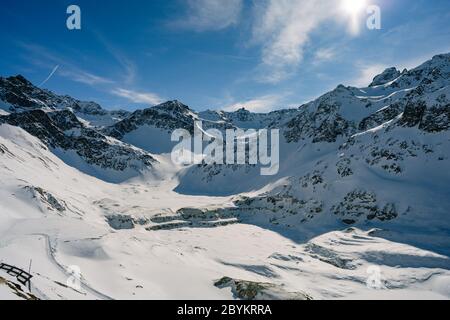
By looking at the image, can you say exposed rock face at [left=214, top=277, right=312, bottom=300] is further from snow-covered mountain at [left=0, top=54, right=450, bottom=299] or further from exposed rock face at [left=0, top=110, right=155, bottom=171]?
exposed rock face at [left=0, top=110, right=155, bottom=171]

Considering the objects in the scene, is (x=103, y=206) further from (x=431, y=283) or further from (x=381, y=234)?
(x=431, y=283)

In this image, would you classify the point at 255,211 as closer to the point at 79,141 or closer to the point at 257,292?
the point at 257,292

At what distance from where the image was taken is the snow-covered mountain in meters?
36.7

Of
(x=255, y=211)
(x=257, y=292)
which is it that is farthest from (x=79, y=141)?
(x=257, y=292)

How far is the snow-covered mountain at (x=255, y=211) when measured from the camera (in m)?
36.7

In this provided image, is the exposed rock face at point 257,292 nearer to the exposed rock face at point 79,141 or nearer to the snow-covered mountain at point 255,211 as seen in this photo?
the snow-covered mountain at point 255,211

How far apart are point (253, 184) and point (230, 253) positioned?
68885 millimetres

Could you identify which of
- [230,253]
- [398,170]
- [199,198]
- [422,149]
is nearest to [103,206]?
[199,198]

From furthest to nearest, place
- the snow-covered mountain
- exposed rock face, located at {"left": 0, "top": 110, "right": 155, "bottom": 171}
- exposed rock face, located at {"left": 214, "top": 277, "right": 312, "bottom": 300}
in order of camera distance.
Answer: exposed rock face, located at {"left": 0, "top": 110, "right": 155, "bottom": 171}
the snow-covered mountain
exposed rock face, located at {"left": 214, "top": 277, "right": 312, "bottom": 300}

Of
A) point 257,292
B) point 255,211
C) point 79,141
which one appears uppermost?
point 79,141

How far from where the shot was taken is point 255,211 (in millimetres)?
101375

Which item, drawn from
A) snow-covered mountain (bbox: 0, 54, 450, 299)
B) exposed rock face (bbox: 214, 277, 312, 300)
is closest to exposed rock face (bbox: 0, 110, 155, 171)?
snow-covered mountain (bbox: 0, 54, 450, 299)

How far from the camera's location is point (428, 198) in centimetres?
7325

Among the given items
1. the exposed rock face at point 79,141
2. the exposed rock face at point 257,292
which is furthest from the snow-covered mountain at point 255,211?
the exposed rock face at point 79,141
